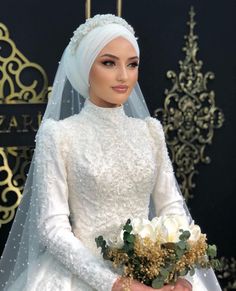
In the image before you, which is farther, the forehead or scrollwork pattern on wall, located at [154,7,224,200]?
scrollwork pattern on wall, located at [154,7,224,200]

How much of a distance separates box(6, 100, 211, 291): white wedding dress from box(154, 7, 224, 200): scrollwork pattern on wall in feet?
3.45

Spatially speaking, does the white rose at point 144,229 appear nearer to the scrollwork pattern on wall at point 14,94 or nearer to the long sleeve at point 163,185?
the long sleeve at point 163,185

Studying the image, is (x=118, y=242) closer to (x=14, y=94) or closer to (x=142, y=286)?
(x=142, y=286)

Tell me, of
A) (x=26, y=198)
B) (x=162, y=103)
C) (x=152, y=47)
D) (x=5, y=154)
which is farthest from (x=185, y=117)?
(x=26, y=198)

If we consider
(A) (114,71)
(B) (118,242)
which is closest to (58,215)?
(B) (118,242)

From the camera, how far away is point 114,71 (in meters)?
1.91

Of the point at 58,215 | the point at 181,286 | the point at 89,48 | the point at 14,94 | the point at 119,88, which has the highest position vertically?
the point at 89,48

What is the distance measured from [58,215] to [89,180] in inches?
5.4

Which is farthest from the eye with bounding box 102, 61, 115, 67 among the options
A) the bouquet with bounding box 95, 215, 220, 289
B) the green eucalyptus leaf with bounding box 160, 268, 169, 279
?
the green eucalyptus leaf with bounding box 160, 268, 169, 279

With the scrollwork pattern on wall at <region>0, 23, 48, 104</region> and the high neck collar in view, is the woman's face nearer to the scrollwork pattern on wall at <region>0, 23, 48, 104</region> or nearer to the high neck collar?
the high neck collar

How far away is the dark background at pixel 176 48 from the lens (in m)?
2.73

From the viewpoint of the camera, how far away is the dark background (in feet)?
8.96

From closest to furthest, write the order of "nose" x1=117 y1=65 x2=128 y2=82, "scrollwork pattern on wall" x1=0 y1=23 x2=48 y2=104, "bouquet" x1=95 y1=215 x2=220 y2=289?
1. "bouquet" x1=95 y1=215 x2=220 y2=289
2. "nose" x1=117 y1=65 x2=128 y2=82
3. "scrollwork pattern on wall" x1=0 y1=23 x2=48 y2=104

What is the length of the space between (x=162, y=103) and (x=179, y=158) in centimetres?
29
